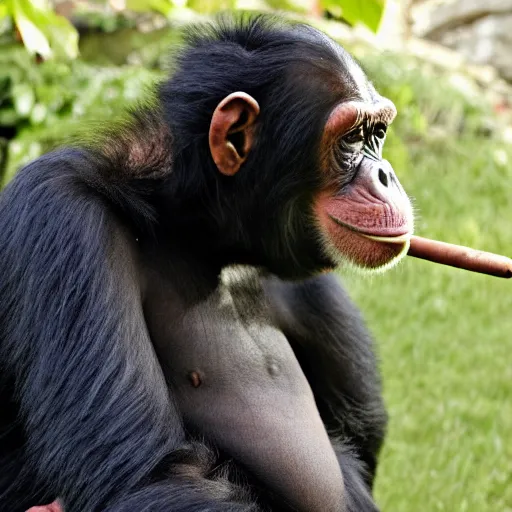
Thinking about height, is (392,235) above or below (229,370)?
above

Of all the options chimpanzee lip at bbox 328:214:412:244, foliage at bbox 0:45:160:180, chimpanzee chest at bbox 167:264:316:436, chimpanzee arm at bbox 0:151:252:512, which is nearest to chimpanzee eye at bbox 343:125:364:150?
chimpanzee lip at bbox 328:214:412:244

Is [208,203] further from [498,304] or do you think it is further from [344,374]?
[498,304]

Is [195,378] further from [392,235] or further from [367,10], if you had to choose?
[367,10]

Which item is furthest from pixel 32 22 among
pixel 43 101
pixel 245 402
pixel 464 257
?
pixel 43 101

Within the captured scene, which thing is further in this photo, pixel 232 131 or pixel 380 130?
pixel 380 130

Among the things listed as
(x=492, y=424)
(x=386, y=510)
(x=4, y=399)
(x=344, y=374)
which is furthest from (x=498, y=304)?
(x=4, y=399)

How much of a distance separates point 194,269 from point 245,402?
17.2 inches

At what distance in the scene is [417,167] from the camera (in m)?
9.15

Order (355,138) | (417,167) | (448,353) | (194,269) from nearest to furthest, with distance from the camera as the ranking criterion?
(355,138) → (194,269) → (448,353) → (417,167)

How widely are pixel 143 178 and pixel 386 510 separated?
2.01 metres

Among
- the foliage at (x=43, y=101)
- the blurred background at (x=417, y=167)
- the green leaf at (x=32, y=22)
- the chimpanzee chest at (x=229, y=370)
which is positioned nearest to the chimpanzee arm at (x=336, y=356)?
the blurred background at (x=417, y=167)

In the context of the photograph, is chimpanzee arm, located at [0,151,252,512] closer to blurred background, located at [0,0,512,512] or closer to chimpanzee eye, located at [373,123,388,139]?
blurred background, located at [0,0,512,512]

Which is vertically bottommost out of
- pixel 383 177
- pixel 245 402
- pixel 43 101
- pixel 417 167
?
pixel 417 167

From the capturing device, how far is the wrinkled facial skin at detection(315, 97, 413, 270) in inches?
114
